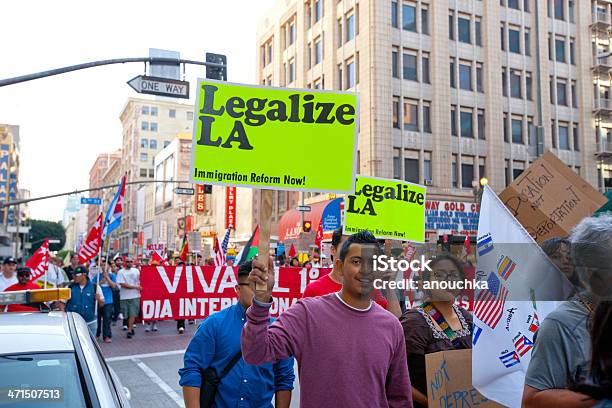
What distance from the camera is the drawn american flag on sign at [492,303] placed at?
308 cm

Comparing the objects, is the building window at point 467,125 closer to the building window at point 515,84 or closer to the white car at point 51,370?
→ the building window at point 515,84

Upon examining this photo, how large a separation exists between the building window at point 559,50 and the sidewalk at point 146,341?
31.4 m

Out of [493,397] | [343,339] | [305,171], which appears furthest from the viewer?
[305,171]

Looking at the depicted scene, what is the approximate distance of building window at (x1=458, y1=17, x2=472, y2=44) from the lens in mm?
34250

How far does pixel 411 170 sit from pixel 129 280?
2110 centimetres

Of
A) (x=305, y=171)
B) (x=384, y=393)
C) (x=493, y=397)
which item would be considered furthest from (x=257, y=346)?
(x=305, y=171)

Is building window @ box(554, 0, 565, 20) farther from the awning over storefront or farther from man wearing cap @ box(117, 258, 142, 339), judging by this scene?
man wearing cap @ box(117, 258, 142, 339)

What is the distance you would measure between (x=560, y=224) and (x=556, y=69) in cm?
3654

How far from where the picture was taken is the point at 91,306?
36.8ft

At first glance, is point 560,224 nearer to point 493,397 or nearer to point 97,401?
point 493,397

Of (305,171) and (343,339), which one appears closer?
(343,339)

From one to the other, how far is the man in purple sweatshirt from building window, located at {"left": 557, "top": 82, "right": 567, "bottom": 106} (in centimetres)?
3789

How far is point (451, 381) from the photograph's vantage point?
3.31 m

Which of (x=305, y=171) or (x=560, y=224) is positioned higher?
(x=305, y=171)
